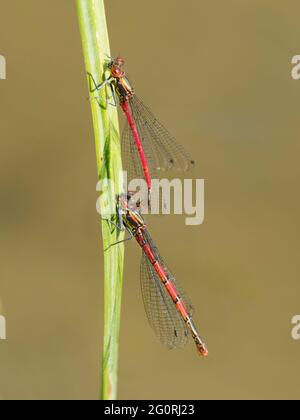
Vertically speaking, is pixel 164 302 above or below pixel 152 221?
below

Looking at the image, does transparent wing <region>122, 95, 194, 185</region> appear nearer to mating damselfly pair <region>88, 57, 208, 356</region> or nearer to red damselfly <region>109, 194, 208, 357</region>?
mating damselfly pair <region>88, 57, 208, 356</region>

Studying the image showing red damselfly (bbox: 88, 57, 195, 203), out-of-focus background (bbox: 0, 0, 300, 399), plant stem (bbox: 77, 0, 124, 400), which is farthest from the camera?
out-of-focus background (bbox: 0, 0, 300, 399)

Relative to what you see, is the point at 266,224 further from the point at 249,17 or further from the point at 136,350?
the point at 249,17

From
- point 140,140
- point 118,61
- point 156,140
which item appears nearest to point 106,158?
point 118,61

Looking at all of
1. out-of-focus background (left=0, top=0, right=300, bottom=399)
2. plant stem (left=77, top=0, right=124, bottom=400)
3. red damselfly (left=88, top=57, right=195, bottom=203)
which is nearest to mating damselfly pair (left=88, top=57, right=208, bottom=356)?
red damselfly (left=88, top=57, right=195, bottom=203)

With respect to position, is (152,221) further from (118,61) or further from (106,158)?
(106,158)
